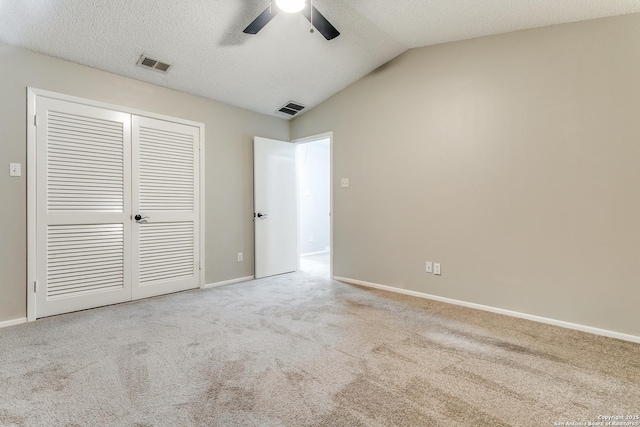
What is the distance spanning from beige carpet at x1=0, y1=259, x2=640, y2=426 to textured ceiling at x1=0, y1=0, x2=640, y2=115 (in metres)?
2.47

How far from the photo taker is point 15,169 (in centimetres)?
262

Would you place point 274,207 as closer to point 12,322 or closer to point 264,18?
point 264,18

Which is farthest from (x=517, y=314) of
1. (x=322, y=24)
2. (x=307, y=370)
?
(x=322, y=24)

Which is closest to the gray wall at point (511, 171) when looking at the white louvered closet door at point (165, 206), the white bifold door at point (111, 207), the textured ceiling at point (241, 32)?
the textured ceiling at point (241, 32)

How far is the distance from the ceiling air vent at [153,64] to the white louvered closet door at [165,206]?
21.9 inches

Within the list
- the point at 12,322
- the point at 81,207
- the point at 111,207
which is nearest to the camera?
the point at 12,322

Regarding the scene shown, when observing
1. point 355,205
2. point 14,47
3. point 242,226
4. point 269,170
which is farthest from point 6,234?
point 355,205

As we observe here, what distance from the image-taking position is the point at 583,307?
252cm

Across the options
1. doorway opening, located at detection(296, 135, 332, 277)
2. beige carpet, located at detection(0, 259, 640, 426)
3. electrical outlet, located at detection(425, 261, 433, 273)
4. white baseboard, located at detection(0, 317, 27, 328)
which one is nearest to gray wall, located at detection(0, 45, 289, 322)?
white baseboard, located at detection(0, 317, 27, 328)

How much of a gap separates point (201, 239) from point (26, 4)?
8.36 feet

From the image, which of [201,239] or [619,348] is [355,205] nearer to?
[201,239]

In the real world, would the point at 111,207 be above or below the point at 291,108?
below

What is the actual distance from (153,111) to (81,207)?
1.26 metres

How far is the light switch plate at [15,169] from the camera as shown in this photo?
8.55 feet
